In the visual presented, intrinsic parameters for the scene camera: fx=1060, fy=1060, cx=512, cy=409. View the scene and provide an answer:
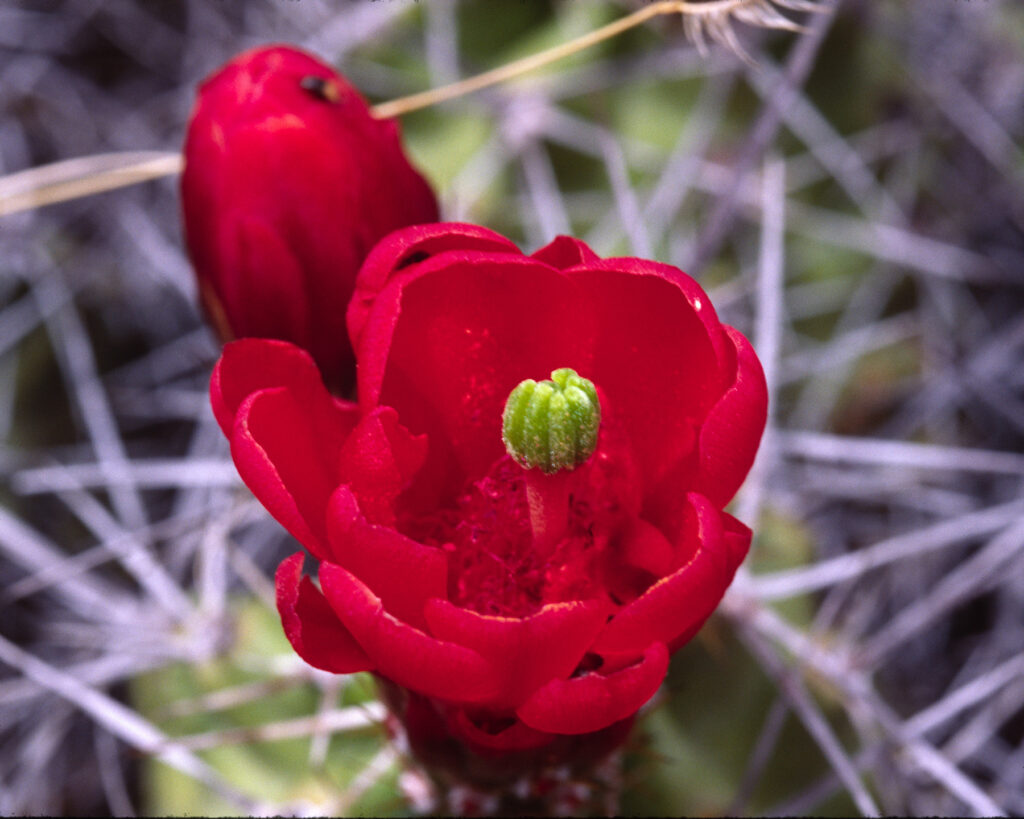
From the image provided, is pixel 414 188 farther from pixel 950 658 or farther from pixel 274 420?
pixel 950 658

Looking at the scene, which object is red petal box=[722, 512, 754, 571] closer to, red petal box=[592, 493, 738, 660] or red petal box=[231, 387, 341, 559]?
red petal box=[592, 493, 738, 660]

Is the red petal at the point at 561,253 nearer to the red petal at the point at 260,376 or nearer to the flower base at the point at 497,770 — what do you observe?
the red petal at the point at 260,376

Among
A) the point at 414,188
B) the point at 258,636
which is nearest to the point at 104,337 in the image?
the point at 258,636

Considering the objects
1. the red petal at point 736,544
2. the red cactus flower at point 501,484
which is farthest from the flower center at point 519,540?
the red petal at point 736,544

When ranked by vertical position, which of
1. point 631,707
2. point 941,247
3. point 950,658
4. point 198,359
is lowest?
point 950,658

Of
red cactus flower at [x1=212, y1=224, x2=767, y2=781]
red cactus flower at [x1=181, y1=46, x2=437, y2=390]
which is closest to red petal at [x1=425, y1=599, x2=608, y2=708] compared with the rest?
red cactus flower at [x1=212, y1=224, x2=767, y2=781]

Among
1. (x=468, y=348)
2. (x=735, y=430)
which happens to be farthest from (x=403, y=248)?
(x=735, y=430)
